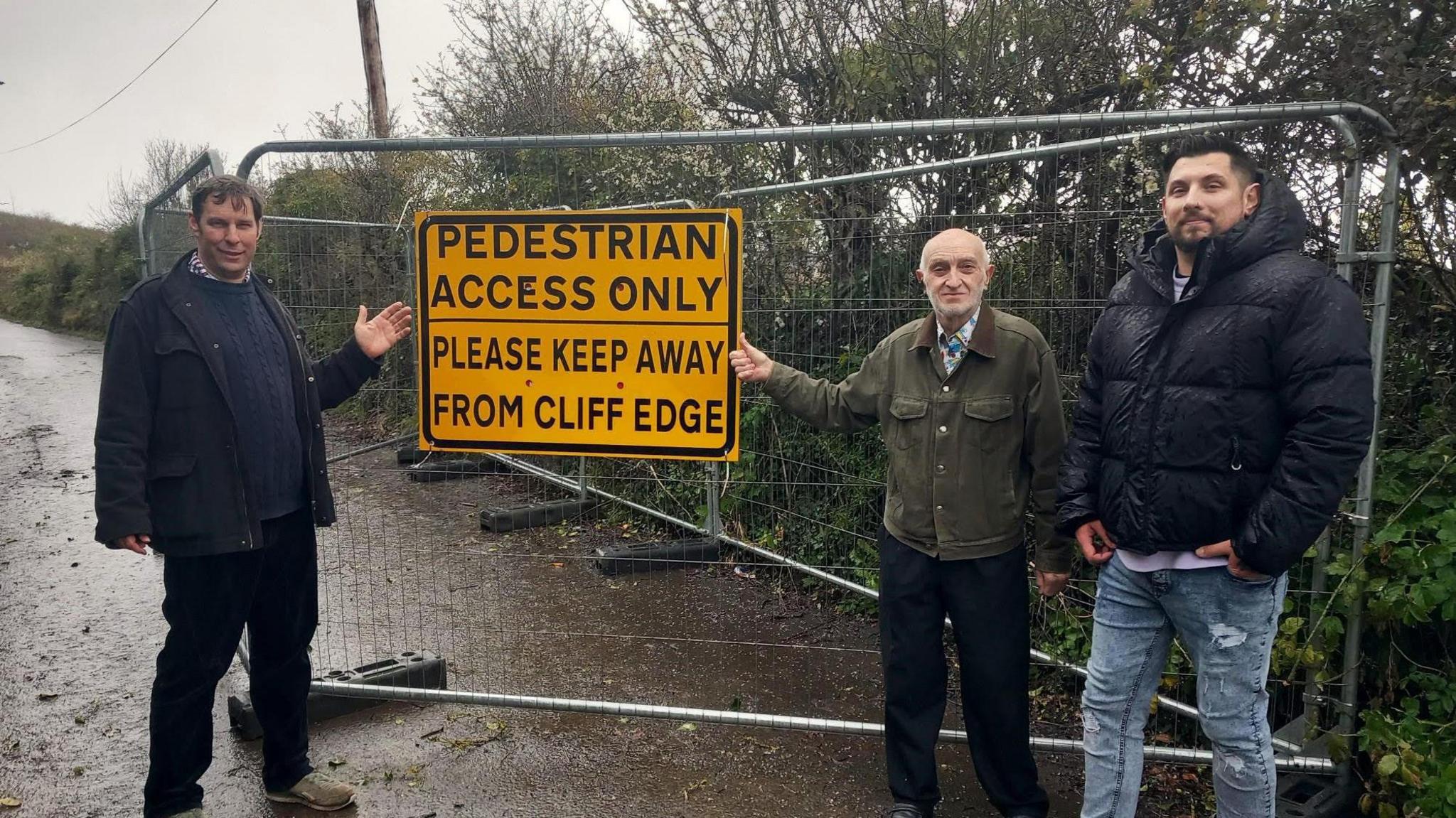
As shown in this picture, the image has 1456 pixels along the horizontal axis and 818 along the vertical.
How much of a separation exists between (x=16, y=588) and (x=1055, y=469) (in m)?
6.45

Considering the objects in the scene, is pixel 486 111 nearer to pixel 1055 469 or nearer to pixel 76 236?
pixel 1055 469

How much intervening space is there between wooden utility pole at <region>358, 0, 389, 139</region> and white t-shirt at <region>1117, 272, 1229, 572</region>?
592 inches

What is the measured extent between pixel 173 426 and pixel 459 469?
2045 millimetres

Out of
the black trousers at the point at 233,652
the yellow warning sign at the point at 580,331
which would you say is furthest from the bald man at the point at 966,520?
the black trousers at the point at 233,652

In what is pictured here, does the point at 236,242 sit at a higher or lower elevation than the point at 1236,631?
higher

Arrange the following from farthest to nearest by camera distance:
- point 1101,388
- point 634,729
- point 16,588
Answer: point 16,588, point 634,729, point 1101,388

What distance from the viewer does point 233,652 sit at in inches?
118

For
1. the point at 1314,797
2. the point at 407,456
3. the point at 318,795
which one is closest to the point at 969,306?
the point at 1314,797

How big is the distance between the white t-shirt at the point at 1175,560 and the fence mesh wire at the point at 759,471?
2.60 feet

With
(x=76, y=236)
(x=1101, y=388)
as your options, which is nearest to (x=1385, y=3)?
(x=1101, y=388)

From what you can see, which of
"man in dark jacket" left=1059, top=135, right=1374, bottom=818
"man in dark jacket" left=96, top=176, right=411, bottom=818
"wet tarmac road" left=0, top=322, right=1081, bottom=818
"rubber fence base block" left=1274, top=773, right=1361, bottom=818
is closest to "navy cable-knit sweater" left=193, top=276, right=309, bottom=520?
"man in dark jacket" left=96, top=176, right=411, bottom=818

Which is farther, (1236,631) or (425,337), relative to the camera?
(425,337)

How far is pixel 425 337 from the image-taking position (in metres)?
3.38

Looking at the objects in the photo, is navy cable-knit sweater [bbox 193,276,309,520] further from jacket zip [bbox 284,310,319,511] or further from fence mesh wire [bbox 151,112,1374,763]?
fence mesh wire [bbox 151,112,1374,763]
